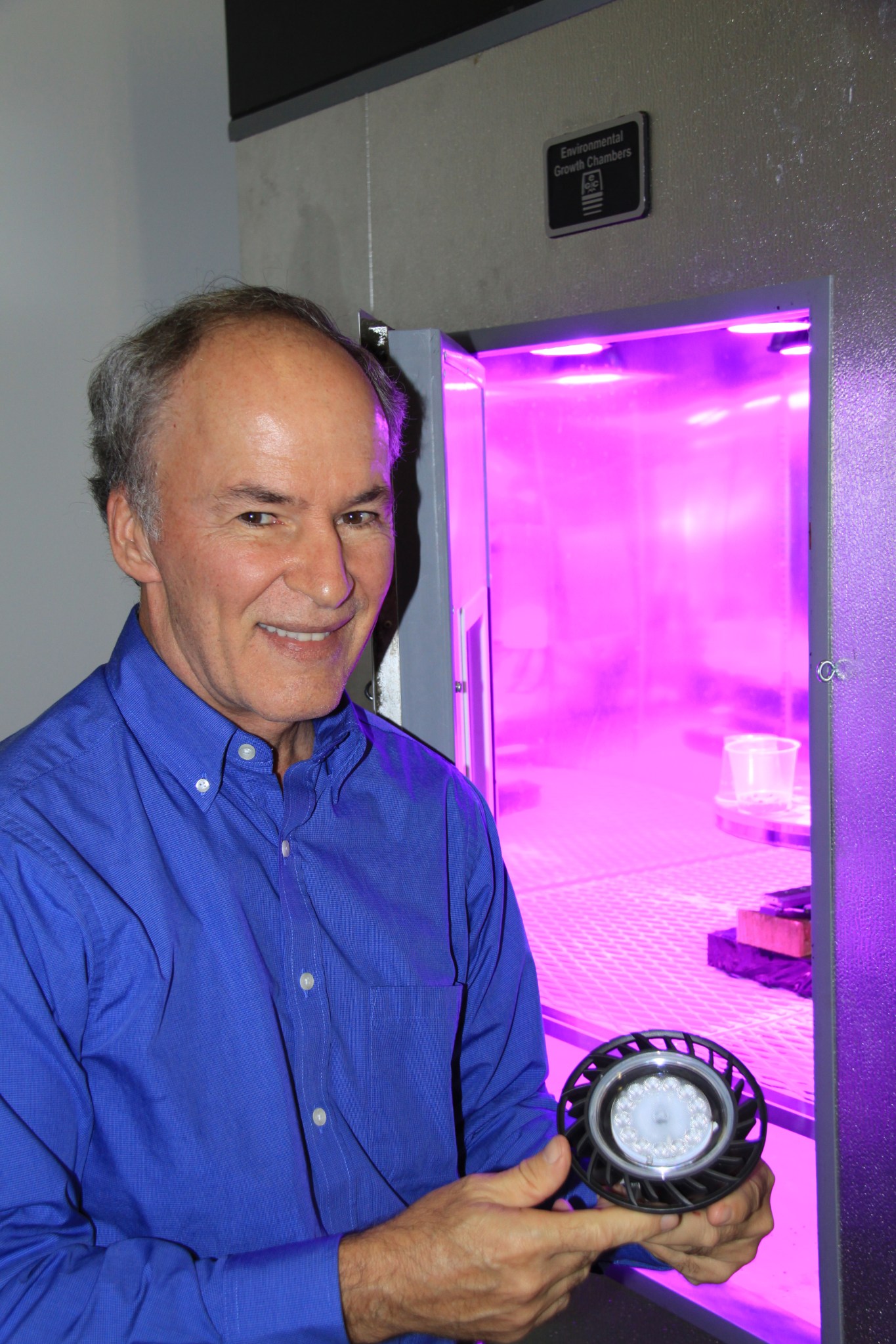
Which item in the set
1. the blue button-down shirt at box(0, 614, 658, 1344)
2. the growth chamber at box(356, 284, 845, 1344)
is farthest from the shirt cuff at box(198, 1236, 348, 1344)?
the growth chamber at box(356, 284, 845, 1344)

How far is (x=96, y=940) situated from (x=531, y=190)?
1422 millimetres

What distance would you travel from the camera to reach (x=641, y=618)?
273 cm

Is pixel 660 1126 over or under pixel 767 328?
under

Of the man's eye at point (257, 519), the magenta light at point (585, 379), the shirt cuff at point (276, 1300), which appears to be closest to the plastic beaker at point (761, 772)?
the magenta light at point (585, 379)

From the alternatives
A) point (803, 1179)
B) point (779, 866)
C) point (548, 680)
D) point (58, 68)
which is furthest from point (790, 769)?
point (58, 68)

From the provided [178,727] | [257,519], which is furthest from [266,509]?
[178,727]

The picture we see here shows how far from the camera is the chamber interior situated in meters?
2.59

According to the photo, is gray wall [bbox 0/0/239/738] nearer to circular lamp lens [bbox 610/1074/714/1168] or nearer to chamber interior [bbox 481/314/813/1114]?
chamber interior [bbox 481/314/813/1114]

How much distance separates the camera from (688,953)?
2447 mm

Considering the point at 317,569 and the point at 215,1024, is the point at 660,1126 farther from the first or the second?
the point at 317,569

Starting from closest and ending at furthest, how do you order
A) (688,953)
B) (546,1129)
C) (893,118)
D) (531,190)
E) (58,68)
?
(546,1129)
(893,118)
(531,190)
(688,953)
(58,68)

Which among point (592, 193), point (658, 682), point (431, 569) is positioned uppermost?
A: point (592, 193)

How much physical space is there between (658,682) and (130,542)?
5.71ft

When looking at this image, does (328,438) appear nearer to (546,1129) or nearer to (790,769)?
(546,1129)
